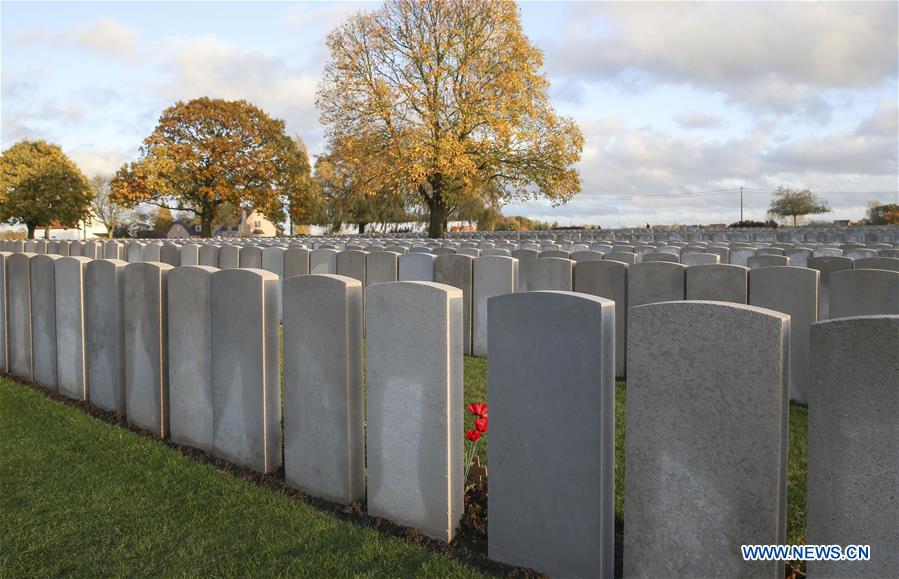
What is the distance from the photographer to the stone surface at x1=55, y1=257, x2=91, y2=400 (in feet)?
18.5

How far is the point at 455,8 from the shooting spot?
2512cm

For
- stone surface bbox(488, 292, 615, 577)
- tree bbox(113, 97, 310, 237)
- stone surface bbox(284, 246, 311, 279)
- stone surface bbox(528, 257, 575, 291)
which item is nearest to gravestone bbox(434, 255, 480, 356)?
stone surface bbox(528, 257, 575, 291)

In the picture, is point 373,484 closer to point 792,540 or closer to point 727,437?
point 727,437

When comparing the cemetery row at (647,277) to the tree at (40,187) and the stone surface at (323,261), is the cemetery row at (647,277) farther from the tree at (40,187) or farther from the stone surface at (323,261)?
the tree at (40,187)

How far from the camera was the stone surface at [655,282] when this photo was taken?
679 centimetres

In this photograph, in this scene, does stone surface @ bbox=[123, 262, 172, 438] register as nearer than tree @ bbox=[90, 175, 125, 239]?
Yes

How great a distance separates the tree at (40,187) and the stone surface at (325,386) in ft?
157

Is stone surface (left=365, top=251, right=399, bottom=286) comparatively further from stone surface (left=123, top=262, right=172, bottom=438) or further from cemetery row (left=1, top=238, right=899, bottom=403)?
stone surface (left=123, top=262, right=172, bottom=438)

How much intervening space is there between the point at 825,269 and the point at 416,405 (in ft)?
19.6

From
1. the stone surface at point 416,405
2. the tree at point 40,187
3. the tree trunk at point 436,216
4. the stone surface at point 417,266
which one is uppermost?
the tree at point 40,187

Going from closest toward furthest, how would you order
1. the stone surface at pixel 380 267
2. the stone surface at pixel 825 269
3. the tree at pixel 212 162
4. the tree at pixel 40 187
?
1. the stone surface at pixel 825 269
2. the stone surface at pixel 380 267
3. the tree at pixel 212 162
4. the tree at pixel 40 187

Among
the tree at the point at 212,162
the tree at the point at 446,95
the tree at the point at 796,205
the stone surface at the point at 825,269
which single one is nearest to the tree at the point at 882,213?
the tree at the point at 796,205

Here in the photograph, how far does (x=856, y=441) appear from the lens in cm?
214

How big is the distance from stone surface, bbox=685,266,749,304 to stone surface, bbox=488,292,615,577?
4.11m
